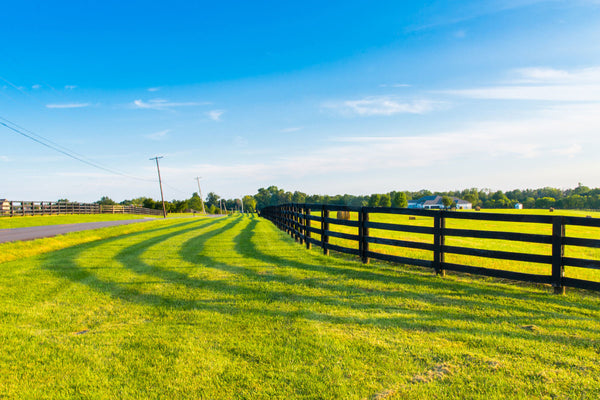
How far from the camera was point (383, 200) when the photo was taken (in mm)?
135750

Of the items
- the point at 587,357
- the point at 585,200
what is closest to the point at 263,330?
the point at 587,357

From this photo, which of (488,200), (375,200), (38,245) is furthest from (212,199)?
(38,245)

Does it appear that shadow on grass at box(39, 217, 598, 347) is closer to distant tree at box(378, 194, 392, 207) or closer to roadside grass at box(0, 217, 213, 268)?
roadside grass at box(0, 217, 213, 268)

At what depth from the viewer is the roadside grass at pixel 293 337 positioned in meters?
2.77

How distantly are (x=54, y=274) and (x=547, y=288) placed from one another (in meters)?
9.28

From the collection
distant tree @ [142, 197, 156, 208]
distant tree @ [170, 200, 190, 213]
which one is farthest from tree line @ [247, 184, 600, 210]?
distant tree @ [142, 197, 156, 208]

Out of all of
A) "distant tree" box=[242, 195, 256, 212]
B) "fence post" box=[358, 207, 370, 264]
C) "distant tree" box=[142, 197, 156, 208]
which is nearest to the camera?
"fence post" box=[358, 207, 370, 264]

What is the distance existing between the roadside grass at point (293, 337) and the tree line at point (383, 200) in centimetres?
8171

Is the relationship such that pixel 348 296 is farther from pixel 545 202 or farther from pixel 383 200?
pixel 545 202

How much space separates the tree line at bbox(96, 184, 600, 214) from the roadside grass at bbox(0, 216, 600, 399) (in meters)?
81.7

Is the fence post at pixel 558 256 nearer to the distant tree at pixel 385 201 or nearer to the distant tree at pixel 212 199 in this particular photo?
the distant tree at pixel 385 201

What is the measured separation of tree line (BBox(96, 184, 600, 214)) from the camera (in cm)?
11869

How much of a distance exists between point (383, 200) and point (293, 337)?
136 meters

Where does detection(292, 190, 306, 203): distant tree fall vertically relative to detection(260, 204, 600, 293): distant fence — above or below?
above
